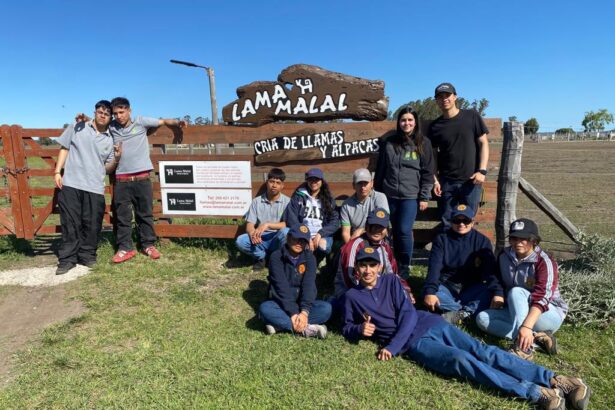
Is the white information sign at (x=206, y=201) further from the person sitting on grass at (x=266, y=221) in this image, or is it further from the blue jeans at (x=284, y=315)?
the blue jeans at (x=284, y=315)

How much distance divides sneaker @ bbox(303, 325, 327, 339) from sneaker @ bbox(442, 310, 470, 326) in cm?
116

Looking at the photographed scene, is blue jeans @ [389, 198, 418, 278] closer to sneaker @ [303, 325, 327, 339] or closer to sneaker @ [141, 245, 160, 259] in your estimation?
sneaker @ [303, 325, 327, 339]

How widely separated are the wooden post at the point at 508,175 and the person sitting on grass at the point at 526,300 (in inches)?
58.9

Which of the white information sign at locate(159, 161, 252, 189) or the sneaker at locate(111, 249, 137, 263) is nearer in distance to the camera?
the sneaker at locate(111, 249, 137, 263)

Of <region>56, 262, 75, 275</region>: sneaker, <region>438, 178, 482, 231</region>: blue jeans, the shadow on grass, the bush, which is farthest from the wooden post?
<region>56, 262, 75, 275</region>: sneaker

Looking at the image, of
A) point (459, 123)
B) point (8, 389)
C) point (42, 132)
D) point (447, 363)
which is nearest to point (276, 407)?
point (447, 363)

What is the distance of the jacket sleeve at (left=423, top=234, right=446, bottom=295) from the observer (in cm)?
407

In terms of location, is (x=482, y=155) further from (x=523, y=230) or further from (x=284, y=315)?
(x=284, y=315)

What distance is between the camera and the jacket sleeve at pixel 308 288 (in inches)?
157

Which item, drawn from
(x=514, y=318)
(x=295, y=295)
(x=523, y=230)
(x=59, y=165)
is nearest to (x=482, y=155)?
(x=523, y=230)

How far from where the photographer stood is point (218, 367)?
3.38 m

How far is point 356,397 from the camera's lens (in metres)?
2.99

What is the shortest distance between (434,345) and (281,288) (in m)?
1.49

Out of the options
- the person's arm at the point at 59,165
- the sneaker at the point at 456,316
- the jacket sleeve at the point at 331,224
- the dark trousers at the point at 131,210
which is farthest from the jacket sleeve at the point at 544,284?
the person's arm at the point at 59,165
